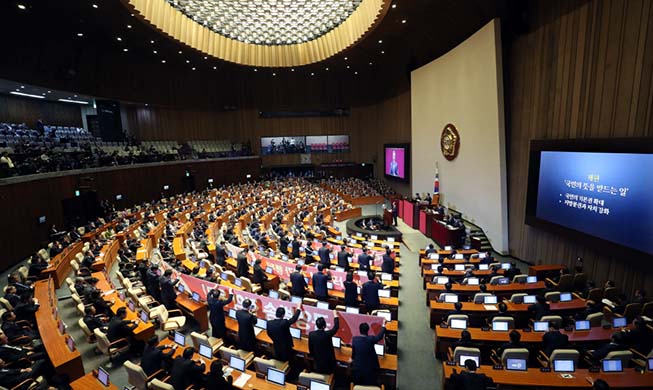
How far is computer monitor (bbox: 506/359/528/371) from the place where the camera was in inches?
210

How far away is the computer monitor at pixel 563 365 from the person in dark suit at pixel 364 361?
2.89 m

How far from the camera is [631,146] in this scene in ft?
25.3

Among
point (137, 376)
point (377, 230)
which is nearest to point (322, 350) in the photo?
point (137, 376)

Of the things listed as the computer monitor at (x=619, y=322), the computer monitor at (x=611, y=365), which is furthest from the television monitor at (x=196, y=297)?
the computer monitor at (x=619, y=322)

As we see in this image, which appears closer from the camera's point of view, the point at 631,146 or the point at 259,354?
the point at 259,354

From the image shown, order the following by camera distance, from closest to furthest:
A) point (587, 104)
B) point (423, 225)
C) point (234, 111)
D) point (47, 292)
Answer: point (47, 292) < point (587, 104) < point (423, 225) < point (234, 111)

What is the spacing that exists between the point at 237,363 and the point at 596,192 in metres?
9.99

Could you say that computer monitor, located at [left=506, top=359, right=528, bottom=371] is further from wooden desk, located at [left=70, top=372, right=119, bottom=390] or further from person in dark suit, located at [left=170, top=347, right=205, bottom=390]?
wooden desk, located at [left=70, top=372, right=119, bottom=390]

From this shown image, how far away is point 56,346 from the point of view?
6.18 metres

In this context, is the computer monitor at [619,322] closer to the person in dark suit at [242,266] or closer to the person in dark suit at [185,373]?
the person in dark suit at [185,373]

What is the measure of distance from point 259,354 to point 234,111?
30.2 m


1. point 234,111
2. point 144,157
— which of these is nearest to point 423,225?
point 144,157

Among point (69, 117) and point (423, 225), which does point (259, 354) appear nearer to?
point (423, 225)

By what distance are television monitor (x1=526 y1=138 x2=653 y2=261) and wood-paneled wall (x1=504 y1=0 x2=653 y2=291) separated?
484mm
